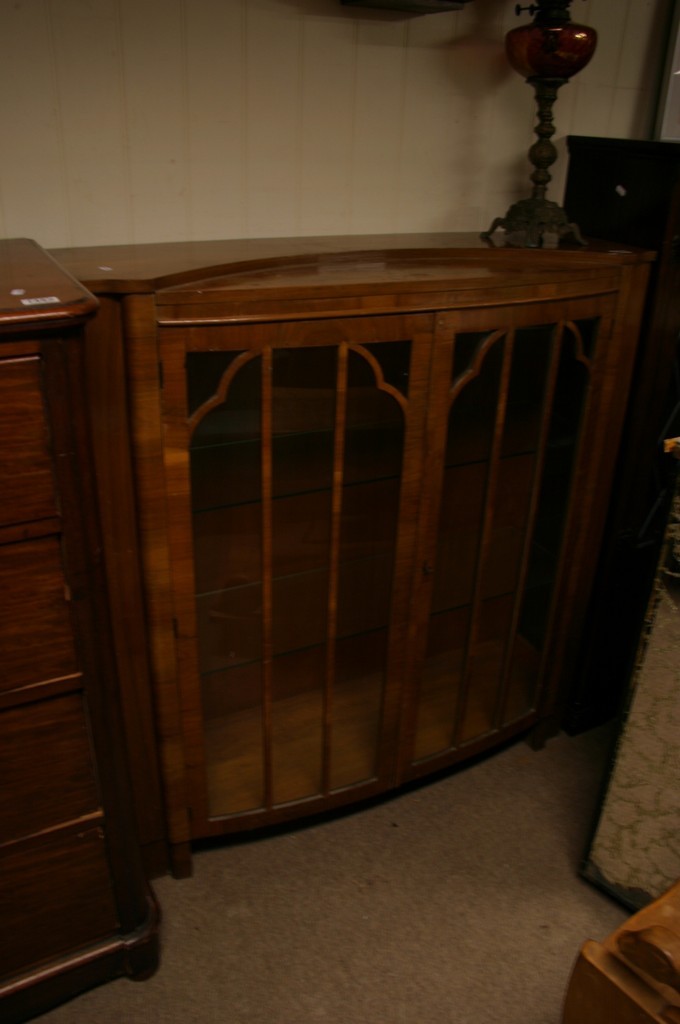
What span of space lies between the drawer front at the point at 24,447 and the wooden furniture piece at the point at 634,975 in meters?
1.00

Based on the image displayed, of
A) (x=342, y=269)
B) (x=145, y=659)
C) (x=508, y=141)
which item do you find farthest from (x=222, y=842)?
(x=508, y=141)

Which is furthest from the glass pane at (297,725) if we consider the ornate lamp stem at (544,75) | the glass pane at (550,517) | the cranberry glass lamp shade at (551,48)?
the cranberry glass lamp shade at (551,48)

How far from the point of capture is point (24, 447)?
1.04 meters

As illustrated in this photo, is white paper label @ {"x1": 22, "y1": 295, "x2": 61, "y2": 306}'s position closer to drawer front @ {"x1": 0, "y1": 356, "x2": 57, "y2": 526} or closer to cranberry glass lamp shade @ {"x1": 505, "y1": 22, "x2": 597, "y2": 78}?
drawer front @ {"x1": 0, "y1": 356, "x2": 57, "y2": 526}

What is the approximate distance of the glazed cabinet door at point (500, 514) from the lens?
155cm

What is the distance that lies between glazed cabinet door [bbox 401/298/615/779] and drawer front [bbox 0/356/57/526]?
71 centimetres

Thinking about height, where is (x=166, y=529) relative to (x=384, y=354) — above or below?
below

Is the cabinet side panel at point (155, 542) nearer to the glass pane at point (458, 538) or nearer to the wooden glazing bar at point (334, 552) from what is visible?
the wooden glazing bar at point (334, 552)

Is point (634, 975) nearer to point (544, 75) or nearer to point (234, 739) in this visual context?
point (234, 739)

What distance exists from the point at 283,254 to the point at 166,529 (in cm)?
55

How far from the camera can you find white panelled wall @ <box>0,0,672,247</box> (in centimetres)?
142

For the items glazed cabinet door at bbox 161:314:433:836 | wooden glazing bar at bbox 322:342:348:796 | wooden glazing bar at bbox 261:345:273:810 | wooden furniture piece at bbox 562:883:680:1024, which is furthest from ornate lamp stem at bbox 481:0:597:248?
wooden furniture piece at bbox 562:883:680:1024

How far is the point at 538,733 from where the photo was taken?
211 cm

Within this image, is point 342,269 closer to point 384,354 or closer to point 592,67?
point 384,354
